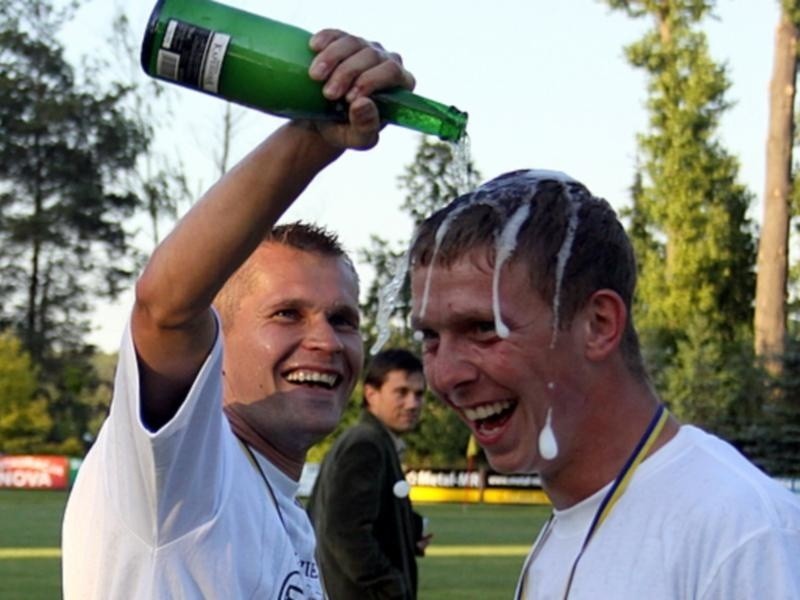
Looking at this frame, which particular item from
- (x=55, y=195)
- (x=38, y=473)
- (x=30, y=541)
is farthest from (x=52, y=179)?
(x=30, y=541)

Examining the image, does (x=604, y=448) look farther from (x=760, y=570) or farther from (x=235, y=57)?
(x=235, y=57)

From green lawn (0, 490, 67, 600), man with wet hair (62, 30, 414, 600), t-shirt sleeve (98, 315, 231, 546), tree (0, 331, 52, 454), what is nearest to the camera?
man with wet hair (62, 30, 414, 600)

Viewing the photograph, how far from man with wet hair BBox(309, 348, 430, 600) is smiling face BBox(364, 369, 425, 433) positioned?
0.23m

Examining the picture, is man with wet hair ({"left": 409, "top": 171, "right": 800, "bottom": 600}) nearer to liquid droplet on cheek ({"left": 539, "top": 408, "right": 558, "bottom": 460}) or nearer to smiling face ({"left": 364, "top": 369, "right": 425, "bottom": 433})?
liquid droplet on cheek ({"left": 539, "top": 408, "right": 558, "bottom": 460})

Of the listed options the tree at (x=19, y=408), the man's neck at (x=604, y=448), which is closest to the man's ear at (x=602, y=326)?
the man's neck at (x=604, y=448)

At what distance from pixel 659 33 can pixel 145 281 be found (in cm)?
4009

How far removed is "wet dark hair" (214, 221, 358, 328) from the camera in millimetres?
4219

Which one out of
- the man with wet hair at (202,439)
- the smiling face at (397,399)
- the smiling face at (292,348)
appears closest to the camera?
the man with wet hair at (202,439)

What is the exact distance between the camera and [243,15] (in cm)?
279

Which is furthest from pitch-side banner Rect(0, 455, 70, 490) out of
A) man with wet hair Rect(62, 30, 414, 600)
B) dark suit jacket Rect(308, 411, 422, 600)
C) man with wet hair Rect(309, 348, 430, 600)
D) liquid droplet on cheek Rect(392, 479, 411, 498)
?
man with wet hair Rect(62, 30, 414, 600)

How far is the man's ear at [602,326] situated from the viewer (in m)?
2.94

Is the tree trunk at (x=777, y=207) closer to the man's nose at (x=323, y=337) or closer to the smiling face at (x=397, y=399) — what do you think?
the smiling face at (x=397, y=399)

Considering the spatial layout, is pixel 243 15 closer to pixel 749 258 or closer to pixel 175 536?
pixel 175 536

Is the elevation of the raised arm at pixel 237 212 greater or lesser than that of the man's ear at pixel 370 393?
greater
